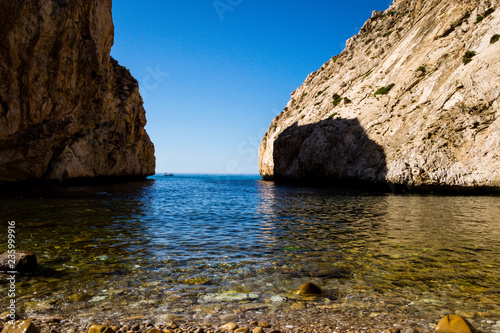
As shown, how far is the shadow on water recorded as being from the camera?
41125 millimetres

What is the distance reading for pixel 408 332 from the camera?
15.2ft

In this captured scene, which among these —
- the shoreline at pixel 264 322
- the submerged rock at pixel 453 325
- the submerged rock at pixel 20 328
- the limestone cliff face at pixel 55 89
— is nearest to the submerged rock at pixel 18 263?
the shoreline at pixel 264 322

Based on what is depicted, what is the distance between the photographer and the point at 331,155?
167ft

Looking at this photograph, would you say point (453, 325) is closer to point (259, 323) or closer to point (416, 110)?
point (259, 323)

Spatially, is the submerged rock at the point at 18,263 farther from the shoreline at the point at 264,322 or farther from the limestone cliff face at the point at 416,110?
the limestone cliff face at the point at 416,110

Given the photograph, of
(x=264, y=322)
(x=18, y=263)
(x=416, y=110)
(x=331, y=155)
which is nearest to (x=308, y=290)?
(x=264, y=322)

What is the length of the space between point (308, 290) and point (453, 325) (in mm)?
2551

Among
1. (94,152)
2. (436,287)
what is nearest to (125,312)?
(436,287)

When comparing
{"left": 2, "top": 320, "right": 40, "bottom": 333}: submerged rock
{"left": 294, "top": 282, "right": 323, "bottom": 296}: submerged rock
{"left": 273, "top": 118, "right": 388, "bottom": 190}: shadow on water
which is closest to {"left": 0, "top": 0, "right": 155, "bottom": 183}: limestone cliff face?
{"left": 2, "top": 320, "right": 40, "bottom": 333}: submerged rock

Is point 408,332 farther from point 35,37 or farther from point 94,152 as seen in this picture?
point 94,152

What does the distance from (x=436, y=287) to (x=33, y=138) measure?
1535 inches

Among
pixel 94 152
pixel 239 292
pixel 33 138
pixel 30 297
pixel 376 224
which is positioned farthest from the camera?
pixel 94 152

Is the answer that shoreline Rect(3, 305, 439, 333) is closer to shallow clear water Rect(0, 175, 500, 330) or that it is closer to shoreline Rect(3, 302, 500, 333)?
shoreline Rect(3, 302, 500, 333)

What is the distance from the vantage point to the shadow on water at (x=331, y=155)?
4112cm
